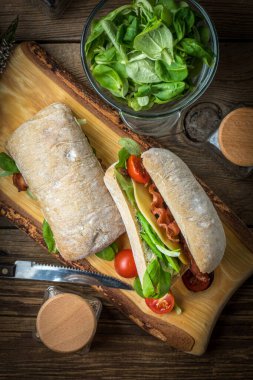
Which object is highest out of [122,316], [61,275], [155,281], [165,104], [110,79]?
[110,79]

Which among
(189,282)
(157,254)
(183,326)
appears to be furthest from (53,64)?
(183,326)

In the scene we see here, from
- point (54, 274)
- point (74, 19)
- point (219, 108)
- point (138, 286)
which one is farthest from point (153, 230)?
point (74, 19)

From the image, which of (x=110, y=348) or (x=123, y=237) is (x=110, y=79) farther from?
(x=110, y=348)

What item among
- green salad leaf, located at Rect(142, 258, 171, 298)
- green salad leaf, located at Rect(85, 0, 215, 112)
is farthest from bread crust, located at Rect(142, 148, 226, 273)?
green salad leaf, located at Rect(85, 0, 215, 112)

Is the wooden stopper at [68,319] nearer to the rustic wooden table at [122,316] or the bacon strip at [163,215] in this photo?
the rustic wooden table at [122,316]

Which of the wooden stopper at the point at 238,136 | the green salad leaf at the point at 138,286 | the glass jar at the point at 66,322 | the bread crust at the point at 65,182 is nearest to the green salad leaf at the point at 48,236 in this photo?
the bread crust at the point at 65,182

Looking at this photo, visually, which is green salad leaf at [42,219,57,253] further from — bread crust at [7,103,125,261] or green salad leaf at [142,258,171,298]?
green salad leaf at [142,258,171,298]
